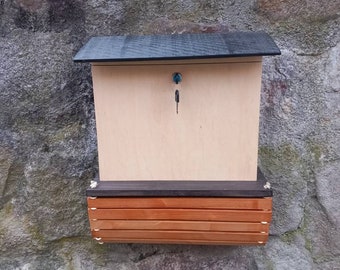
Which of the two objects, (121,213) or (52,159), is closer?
(121,213)

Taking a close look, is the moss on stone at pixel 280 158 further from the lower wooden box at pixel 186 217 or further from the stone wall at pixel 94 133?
the lower wooden box at pixel 186 217

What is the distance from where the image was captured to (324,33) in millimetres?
592

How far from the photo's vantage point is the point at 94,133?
64 centimetres

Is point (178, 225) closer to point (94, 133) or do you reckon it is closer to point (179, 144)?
point (179, 144)

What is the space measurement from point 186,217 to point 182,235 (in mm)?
35

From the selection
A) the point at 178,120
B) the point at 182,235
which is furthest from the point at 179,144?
the point at 182,235

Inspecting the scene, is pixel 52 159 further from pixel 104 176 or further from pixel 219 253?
pixel 219 253

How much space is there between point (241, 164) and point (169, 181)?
11 cm

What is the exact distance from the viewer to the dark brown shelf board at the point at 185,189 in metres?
0.52

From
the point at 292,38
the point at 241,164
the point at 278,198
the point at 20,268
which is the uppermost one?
the point at 292,38

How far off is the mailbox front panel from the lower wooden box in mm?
43

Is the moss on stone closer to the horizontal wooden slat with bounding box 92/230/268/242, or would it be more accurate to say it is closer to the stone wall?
the stone wall

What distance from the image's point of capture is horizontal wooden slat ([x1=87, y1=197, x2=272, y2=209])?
520 mm

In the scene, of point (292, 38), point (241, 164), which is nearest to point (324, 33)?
point (292, 38)
